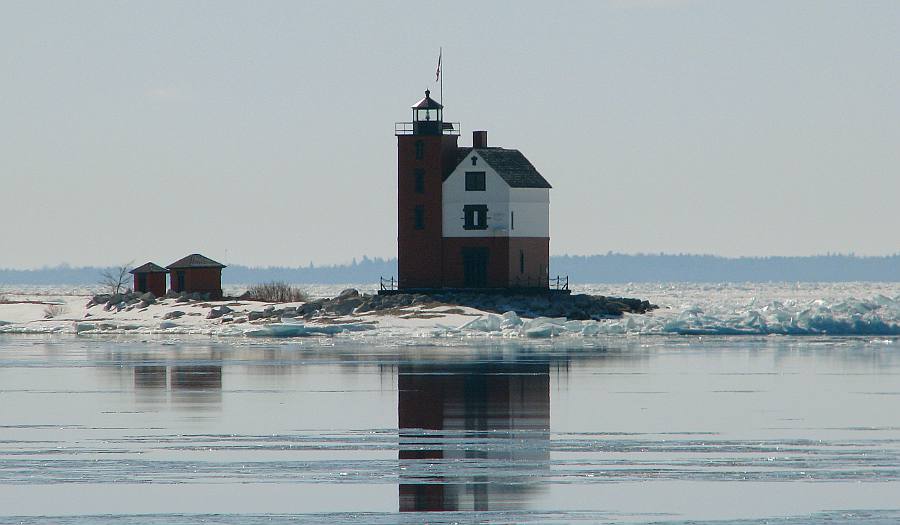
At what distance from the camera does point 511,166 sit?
7194cm

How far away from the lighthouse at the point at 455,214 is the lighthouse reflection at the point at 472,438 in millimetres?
33171

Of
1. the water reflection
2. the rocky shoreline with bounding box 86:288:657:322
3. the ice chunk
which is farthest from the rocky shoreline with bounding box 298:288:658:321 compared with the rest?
the water reflection

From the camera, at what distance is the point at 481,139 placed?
7394 centimetres

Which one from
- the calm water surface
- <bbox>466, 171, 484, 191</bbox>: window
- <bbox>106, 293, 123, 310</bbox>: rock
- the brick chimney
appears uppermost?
the brick chimney

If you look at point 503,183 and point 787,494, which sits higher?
point 503,183

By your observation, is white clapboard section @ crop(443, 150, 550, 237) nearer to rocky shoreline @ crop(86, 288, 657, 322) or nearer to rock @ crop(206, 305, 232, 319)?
rocky shoreline @ crop(86, 288, 657, 322)

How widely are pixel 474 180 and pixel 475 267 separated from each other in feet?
12.5

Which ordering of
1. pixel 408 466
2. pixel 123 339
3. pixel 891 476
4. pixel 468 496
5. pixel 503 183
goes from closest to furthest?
1. pixel 468 496
2. pixel 891 476
3. pixel 408 466
4. pixel 123 339
5. pixel 503 183

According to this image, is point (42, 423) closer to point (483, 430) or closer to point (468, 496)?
point (483, 430)

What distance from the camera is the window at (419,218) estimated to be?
71000 mm

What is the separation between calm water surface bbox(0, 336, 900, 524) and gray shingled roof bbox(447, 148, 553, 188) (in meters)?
29.6

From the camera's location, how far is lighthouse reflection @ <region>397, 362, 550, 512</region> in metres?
18.1

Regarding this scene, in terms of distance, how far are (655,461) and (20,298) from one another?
7248 centimetres

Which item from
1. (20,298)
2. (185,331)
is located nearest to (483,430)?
(185,331)
